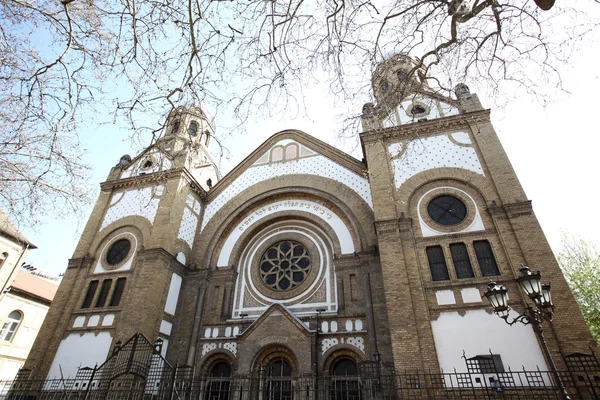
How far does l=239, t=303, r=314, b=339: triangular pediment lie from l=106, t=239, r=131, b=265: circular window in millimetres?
7504

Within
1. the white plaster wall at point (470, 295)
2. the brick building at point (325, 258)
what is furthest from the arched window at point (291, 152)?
the white plaster wall at point (470, 295)

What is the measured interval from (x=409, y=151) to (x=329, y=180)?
4189 mm

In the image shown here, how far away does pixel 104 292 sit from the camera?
15.5 meters

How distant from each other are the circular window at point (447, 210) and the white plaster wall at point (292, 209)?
150 inches

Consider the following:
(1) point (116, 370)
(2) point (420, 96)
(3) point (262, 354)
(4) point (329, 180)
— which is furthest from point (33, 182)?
(2) point (420, 96)

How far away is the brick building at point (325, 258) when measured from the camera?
34.0 feet

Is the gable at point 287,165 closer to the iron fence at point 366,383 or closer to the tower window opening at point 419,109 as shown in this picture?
the tower window opening at point 419,109

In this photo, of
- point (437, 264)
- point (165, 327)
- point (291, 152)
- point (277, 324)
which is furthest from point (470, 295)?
point (165, 327)

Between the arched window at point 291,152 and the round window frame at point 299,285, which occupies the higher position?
the arched window at point 291,152

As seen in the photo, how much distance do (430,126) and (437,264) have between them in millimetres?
6281

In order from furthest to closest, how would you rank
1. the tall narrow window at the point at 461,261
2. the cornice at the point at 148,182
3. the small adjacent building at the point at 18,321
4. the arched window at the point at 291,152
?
1. the small adjacent building at the point at 18,321
2. the arched window at the point at 291,152
3. the cornice at the point at 148,182
4. the tall narrow window at the point at 461,261

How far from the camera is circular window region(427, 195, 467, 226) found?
12.6 meters

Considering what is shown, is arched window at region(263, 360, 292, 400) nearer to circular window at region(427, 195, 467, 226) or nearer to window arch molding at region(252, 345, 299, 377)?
window arch molding at region(252, 345, 299, 377)

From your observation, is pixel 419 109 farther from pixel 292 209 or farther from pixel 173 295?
pixel 173 295
